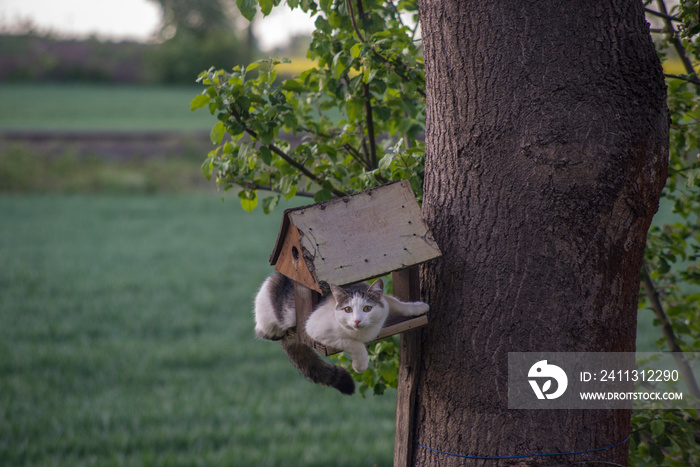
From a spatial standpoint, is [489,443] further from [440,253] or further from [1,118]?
[1,118]

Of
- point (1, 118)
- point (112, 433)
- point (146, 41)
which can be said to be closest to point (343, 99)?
point (112, 433)

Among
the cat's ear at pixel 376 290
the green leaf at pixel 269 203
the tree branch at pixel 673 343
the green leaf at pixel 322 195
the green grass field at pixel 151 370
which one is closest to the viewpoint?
the cat's ear at pixel 376 290

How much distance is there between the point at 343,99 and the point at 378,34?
0.42 m

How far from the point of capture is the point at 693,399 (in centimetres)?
257

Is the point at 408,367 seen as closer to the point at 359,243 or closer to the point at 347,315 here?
the point at 347,315

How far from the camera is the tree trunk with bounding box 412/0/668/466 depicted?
1.78 meters

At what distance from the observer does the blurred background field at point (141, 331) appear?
4.71m

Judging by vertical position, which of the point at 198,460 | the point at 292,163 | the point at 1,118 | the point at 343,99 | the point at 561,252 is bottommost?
the point at 198,460

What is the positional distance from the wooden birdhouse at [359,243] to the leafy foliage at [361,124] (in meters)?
0.23

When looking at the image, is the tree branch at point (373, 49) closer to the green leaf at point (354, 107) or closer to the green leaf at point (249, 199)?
the green leaf at point (354, 107)

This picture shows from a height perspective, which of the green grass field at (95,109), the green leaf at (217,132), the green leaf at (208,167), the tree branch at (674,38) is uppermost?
the green grass field at (95,109)

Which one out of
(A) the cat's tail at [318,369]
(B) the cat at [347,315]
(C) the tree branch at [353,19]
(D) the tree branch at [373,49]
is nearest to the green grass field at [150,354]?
(A) the cat's tail at [318,369]

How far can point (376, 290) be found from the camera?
2043 mm

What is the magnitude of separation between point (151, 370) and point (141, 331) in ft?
4.23
